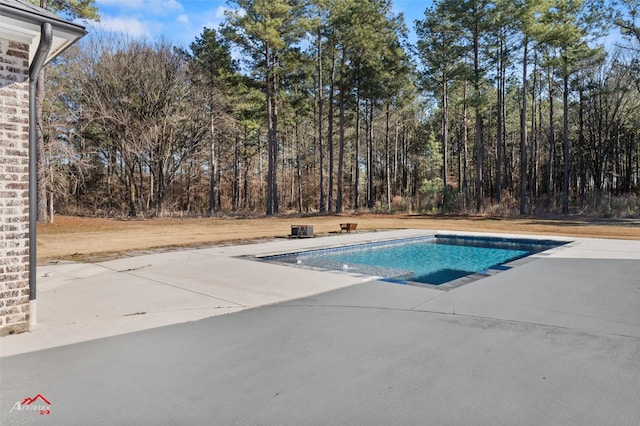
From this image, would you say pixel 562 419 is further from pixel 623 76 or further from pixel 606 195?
pixel 623 76

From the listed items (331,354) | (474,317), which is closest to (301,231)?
(474,317)

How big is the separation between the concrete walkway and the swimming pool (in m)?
2.05

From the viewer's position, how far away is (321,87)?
73.0 feet

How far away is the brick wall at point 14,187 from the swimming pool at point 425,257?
429cm

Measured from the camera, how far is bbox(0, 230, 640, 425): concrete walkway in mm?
2117

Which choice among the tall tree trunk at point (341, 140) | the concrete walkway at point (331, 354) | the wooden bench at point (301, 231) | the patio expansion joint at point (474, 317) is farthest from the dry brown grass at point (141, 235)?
the tall tree trunk at point (341, 140)

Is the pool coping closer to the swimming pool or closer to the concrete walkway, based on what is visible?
the swimming pool

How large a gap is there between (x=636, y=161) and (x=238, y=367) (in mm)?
35897

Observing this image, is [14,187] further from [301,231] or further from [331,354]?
[301,231]

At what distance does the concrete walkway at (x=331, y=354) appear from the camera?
6.95ft

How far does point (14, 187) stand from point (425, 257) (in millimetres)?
8215

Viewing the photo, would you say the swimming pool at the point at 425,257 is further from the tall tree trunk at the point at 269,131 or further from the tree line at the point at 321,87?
the tall tree trunk at the point at 269,131

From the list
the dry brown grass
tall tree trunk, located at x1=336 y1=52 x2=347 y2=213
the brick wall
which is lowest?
the dry brown grass

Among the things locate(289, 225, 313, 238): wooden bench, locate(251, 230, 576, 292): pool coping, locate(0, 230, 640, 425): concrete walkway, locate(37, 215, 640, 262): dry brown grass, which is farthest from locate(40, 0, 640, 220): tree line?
locate(0, 230, 640, 425): concrete walkway
